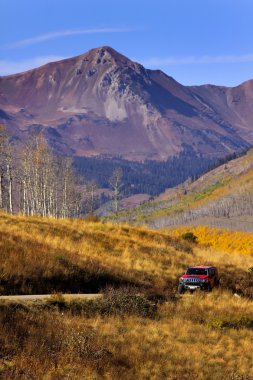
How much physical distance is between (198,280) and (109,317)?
1057 centimetres

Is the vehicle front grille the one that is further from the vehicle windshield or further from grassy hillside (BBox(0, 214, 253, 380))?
the vehicle windshield

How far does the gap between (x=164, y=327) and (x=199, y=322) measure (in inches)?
93.9

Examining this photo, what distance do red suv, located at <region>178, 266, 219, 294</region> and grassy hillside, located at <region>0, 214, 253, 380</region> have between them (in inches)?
34.0

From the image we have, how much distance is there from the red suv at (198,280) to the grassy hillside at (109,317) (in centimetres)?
86

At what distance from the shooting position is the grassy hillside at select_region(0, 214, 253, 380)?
14248 mm

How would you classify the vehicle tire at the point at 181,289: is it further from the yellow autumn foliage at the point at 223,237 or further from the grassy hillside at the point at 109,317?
the yellow autumn foliage at the point at 223,237

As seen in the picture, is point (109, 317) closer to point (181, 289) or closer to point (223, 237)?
point (181, 289)

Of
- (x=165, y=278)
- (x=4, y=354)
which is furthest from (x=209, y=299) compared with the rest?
(x=4, y=354)

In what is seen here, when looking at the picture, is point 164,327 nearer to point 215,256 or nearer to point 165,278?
point 165,278

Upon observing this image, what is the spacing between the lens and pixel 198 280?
1137 inches

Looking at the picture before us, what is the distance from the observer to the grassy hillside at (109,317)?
1425 centimetres

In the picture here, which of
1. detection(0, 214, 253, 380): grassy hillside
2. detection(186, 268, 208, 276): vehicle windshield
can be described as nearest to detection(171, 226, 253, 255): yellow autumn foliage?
detection(186, 268, 208, 276): vehicle windshield

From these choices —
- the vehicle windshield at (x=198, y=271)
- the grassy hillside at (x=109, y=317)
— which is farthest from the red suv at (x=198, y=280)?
the grassy hillside at (x=109, y=317)

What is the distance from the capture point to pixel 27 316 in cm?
1669
